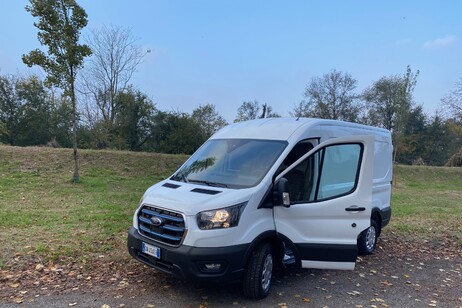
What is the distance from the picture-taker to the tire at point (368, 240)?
255 inches

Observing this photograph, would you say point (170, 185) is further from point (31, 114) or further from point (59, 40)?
point (31, 114)

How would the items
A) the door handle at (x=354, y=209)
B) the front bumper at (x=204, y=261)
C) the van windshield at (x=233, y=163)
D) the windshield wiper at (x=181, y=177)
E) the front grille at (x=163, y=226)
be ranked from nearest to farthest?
the front bumper at (x=204, y=261), the front grille at (x=163, y=226), the van windshield at (x=233, y=163), the door handle at (x=354, y=209), the windshield wiper at (x=181, y=177)

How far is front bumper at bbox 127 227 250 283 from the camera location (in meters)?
3.91

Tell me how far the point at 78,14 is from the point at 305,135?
33.0 feet

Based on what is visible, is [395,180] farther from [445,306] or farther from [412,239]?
[445,306]

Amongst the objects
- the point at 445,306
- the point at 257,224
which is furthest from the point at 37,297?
the point at 445,306

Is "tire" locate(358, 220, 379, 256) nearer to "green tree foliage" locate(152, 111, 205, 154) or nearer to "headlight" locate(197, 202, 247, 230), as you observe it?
"headlight" locate(197, 202, 247, 230)

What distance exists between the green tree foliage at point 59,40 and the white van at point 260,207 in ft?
28.0

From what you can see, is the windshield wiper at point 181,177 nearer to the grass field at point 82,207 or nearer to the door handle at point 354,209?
the grass field at point 82,207

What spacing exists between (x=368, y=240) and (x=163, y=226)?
13.7 feet

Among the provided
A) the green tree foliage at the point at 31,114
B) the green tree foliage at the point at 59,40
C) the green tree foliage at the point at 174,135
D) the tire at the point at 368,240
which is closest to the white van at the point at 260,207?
the tire at the point at 368,240

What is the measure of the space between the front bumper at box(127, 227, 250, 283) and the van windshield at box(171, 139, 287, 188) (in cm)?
83

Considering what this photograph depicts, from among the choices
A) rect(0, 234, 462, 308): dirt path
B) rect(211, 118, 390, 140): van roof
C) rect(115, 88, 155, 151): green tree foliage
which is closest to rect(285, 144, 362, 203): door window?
rect(211, 118, 390, 140): van roof

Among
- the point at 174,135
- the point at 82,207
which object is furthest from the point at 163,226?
the point at 174,135
